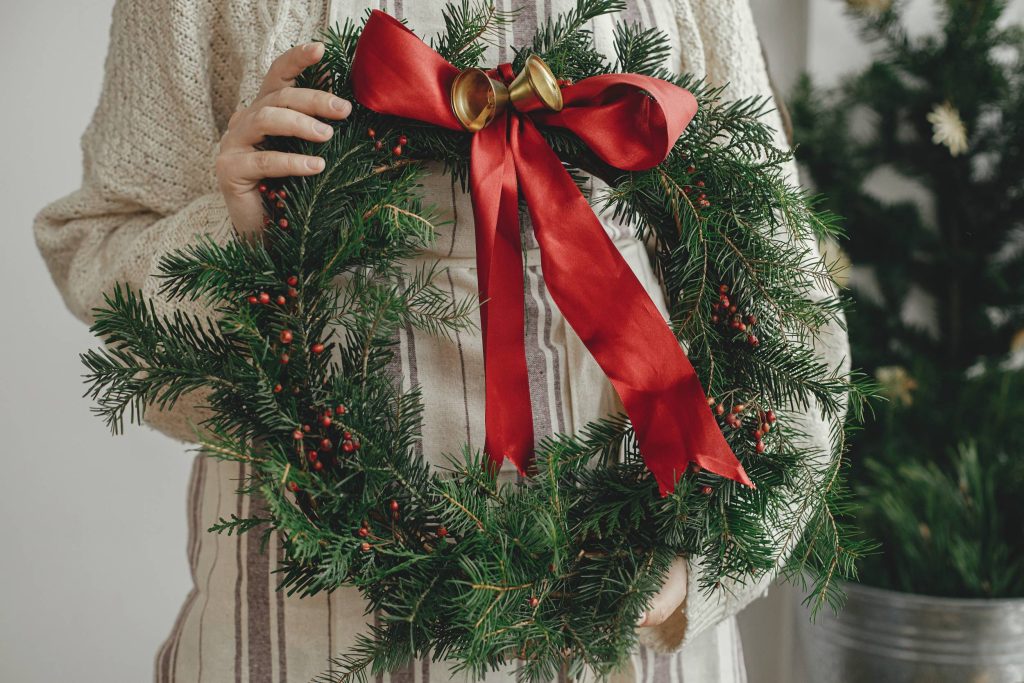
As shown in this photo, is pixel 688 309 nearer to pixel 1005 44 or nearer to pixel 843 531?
pixel 843 531

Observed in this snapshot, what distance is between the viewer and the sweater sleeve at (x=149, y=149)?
75 centimetres

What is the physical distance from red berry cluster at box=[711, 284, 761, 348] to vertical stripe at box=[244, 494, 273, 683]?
40cm

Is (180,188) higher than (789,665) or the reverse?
higher

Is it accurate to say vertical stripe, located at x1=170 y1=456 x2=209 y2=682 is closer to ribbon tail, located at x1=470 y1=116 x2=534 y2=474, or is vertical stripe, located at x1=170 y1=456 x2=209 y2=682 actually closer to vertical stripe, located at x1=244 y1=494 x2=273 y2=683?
vertical stripe, located at x1=244 y1=494 x2=273 y2=683

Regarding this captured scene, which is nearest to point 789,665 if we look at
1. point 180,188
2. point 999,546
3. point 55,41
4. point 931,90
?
point 999,546

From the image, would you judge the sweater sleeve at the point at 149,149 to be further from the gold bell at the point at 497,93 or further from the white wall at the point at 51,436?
the white wall at the point at 51,436

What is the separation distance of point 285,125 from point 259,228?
96 millimetres

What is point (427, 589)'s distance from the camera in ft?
1.81

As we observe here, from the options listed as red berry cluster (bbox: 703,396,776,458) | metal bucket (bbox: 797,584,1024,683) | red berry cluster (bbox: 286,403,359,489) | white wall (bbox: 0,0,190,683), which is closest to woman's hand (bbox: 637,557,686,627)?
red berry cluster (bbox: 703,396,776,458)

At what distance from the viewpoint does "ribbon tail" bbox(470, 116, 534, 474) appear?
23.4 inches

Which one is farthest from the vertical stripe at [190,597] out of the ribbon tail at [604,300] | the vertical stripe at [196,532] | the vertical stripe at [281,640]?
the ribbon tail at [604,300]

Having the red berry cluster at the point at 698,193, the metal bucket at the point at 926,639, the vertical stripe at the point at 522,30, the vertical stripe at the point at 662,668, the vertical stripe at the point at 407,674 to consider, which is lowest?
the metal bucket at the point at 926,639

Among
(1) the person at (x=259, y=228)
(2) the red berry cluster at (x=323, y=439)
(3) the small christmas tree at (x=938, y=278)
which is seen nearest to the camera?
(2) the red berry cluster at (x=323, y=439)

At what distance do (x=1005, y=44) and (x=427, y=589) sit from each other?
1.26 meters
